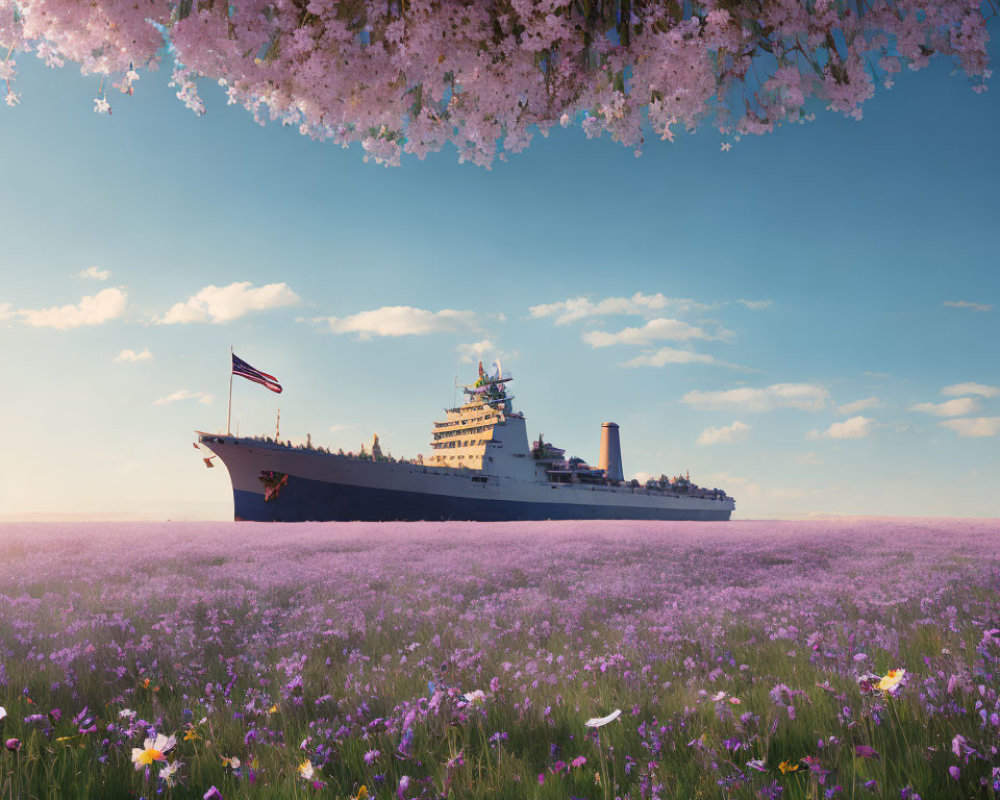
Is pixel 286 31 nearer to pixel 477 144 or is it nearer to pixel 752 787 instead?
pixel 477 144

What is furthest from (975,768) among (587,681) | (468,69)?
(468,69)

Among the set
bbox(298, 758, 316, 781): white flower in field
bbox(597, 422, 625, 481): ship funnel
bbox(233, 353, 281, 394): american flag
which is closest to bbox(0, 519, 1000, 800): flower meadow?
bbox(298, 758, 316, 781): white flower in field

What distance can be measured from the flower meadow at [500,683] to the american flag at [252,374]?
82.7 feet

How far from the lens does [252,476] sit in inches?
1431

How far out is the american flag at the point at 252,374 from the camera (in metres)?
33.7

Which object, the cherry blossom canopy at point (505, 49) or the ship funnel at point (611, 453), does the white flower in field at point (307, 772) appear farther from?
the ship funnel at point (611, 453)

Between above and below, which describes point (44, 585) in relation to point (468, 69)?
below

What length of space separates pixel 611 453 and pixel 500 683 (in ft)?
192

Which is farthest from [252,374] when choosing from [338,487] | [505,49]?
[505,49]

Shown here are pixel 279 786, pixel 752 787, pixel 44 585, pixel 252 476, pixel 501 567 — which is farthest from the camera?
pixel 252 476

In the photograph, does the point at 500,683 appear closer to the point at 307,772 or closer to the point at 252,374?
the point at 307,772

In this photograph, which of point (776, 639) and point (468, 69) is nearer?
point (468, 69)

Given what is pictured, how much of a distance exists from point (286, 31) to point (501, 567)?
846 centimetres

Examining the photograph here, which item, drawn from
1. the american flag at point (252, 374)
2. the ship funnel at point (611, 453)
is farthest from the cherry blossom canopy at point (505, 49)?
the ship funnel at point (611, 453)
